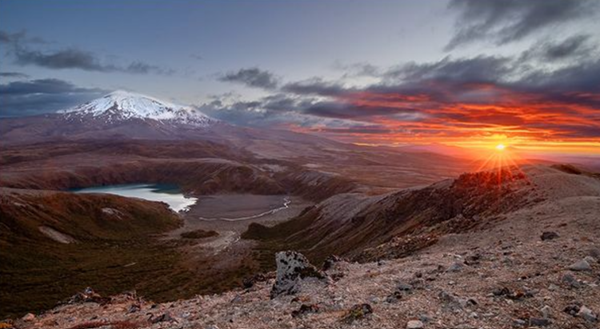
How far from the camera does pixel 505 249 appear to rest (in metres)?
24.5

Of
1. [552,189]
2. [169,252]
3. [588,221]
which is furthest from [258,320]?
[169,252]

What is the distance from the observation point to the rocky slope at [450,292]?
49.1ft

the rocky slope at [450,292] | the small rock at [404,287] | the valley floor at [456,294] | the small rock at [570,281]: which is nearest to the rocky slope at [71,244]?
the rocky slope at [450,292]

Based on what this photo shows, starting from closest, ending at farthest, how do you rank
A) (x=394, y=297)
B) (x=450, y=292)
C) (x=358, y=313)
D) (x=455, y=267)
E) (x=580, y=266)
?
(x=358, y=313), (x=450, y=292), (x=394, y=297), (x=580, y=266), (x=455, y=267)

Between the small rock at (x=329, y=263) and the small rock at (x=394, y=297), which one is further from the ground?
the small rock at (x=394, y=297)

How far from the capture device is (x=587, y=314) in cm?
1389

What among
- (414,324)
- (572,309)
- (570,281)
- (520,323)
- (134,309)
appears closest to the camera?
(520,323)

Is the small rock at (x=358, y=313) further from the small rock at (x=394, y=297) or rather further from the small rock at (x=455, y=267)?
the small rock at (x=455, y=267)

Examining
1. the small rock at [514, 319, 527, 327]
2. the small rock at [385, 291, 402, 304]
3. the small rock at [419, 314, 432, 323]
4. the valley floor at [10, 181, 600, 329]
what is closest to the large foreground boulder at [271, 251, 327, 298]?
the valley floor at [10, 181, 600, 329]

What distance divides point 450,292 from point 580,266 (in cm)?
615

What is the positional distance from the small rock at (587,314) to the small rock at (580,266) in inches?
180

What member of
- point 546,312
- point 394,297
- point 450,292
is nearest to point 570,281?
point 546,312

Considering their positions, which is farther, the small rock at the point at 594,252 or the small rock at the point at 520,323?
the small rock at the point at 594,252

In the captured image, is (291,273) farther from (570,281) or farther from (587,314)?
(587,314)
